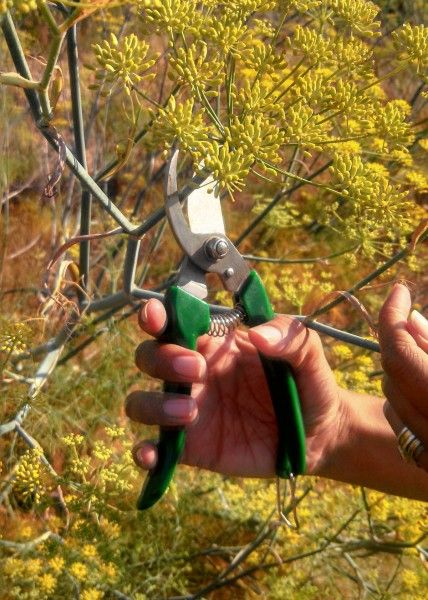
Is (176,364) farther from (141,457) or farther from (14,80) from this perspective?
(14,80)

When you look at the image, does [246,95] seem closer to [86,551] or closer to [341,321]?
[86,551]

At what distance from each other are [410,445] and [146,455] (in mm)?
441

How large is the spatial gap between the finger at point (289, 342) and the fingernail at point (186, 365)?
12 cm

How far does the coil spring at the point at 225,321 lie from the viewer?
1239mm

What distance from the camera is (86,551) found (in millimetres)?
1788

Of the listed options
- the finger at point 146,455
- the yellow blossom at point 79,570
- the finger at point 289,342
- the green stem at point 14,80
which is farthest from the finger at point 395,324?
the yellow blossom at point 79,570

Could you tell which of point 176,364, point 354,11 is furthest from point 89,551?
point 354,11

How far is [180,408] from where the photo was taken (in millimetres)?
1211

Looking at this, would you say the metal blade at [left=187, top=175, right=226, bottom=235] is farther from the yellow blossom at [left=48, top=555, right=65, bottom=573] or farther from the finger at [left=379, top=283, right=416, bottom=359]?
the yellow blossom at [left=48, top=555, right=65, bottom=573]

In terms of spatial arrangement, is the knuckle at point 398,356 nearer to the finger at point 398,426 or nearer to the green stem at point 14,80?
the finger at point 398,426

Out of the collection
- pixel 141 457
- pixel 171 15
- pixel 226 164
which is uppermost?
pixel 171 15

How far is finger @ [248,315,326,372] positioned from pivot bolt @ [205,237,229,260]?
14 centimetres

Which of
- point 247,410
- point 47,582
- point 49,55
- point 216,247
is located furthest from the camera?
point 47,582

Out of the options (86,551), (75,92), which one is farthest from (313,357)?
(86,551)
